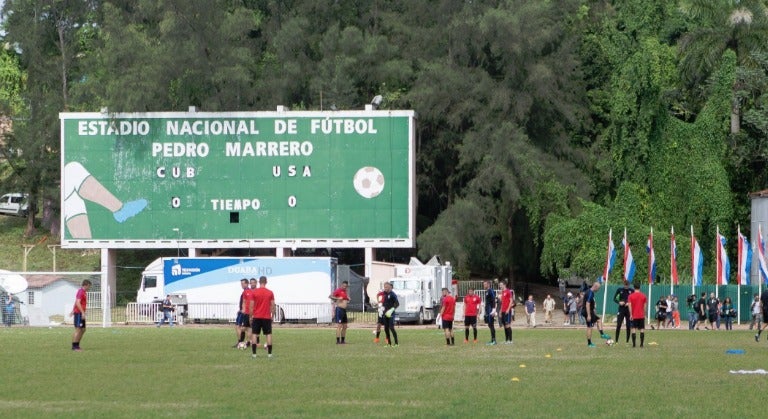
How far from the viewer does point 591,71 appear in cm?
7738

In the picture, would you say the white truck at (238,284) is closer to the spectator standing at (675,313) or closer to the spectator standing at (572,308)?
the spectator standing at (572,308)

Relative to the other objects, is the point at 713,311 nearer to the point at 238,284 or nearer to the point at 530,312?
the point at 530,312

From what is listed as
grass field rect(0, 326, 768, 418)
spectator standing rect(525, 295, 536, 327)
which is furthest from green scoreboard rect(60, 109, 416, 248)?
grass field rect(0, 326, 768, 418)

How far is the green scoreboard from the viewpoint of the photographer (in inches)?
2574

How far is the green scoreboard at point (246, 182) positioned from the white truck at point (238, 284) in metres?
5.92

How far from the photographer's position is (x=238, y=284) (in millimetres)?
59531

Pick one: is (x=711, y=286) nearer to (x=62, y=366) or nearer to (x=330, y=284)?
(x=330, y=284)

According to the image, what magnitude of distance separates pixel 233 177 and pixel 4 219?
3179 cm

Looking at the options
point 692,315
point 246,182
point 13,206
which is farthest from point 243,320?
point 13,206

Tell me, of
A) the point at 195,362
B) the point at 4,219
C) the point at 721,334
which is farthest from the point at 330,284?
the point at 4,219

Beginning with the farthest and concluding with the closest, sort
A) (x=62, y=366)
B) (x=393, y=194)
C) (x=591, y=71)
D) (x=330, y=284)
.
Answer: (x=591, y=71) < (x=393, y=194) < (x=330, y=284) < (x=62, y=366)

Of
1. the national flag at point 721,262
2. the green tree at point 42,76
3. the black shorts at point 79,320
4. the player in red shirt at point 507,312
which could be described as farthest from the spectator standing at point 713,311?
the green tree at point 42,76

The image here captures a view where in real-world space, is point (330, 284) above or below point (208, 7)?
below

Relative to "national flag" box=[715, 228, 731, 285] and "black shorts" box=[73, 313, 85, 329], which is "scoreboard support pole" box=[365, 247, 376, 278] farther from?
→ "black shorts" box=[73, 313, 85, 329]
